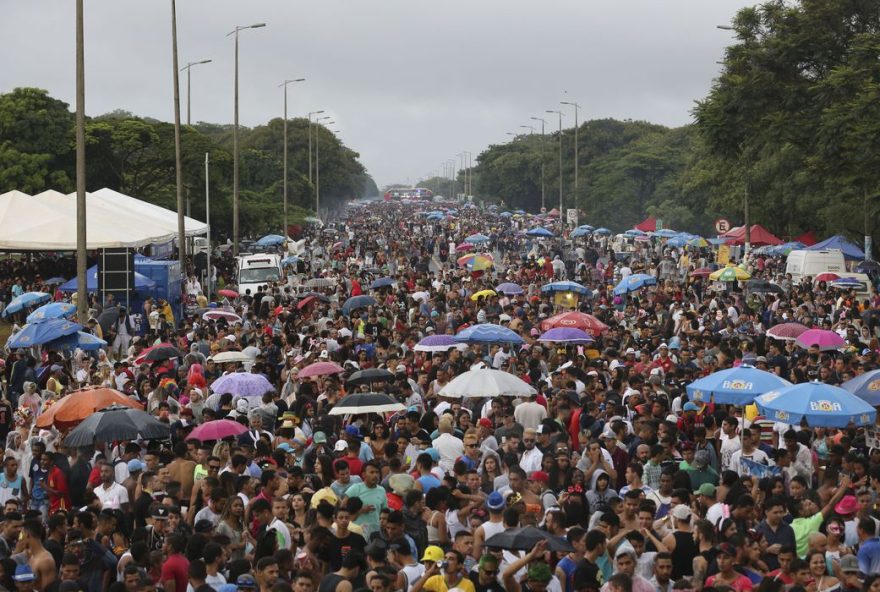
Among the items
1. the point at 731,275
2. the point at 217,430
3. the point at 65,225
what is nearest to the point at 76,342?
the point at 217,430

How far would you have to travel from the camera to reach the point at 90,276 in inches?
1353

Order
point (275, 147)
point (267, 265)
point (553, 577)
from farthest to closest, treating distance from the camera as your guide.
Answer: point (275, 147) < point (267, 265) < point (553, 577)

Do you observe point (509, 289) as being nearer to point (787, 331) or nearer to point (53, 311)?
point (787, 331)

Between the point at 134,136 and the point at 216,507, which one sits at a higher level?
the point at 134,136

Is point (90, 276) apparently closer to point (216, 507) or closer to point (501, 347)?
point (501, 347)

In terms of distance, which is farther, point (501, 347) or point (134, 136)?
point (134, 136)

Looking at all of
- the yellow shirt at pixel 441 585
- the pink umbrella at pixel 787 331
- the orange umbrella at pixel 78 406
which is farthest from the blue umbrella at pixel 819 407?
the pink umbrella at pixel 787 331

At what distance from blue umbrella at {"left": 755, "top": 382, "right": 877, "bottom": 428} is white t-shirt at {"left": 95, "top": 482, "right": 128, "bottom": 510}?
5.93m

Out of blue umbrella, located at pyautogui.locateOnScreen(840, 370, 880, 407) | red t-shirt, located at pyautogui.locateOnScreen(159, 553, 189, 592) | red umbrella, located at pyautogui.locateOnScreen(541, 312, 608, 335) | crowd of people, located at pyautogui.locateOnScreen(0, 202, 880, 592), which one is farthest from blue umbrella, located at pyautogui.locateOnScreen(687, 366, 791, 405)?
red umbrella, located at pyautogui.locateOnScreen(541, 312, 608, 335)

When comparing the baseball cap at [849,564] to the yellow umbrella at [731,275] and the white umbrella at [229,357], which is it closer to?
the white umbrella at [229,357]

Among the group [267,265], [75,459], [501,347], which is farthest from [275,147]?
[75,459]

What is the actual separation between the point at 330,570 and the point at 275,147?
4619 inches

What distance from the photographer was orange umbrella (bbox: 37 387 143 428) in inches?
611

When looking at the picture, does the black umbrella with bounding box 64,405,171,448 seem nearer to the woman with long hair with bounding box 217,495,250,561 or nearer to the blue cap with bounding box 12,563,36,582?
the woman with long hair with bounding box 217,495,250,561
